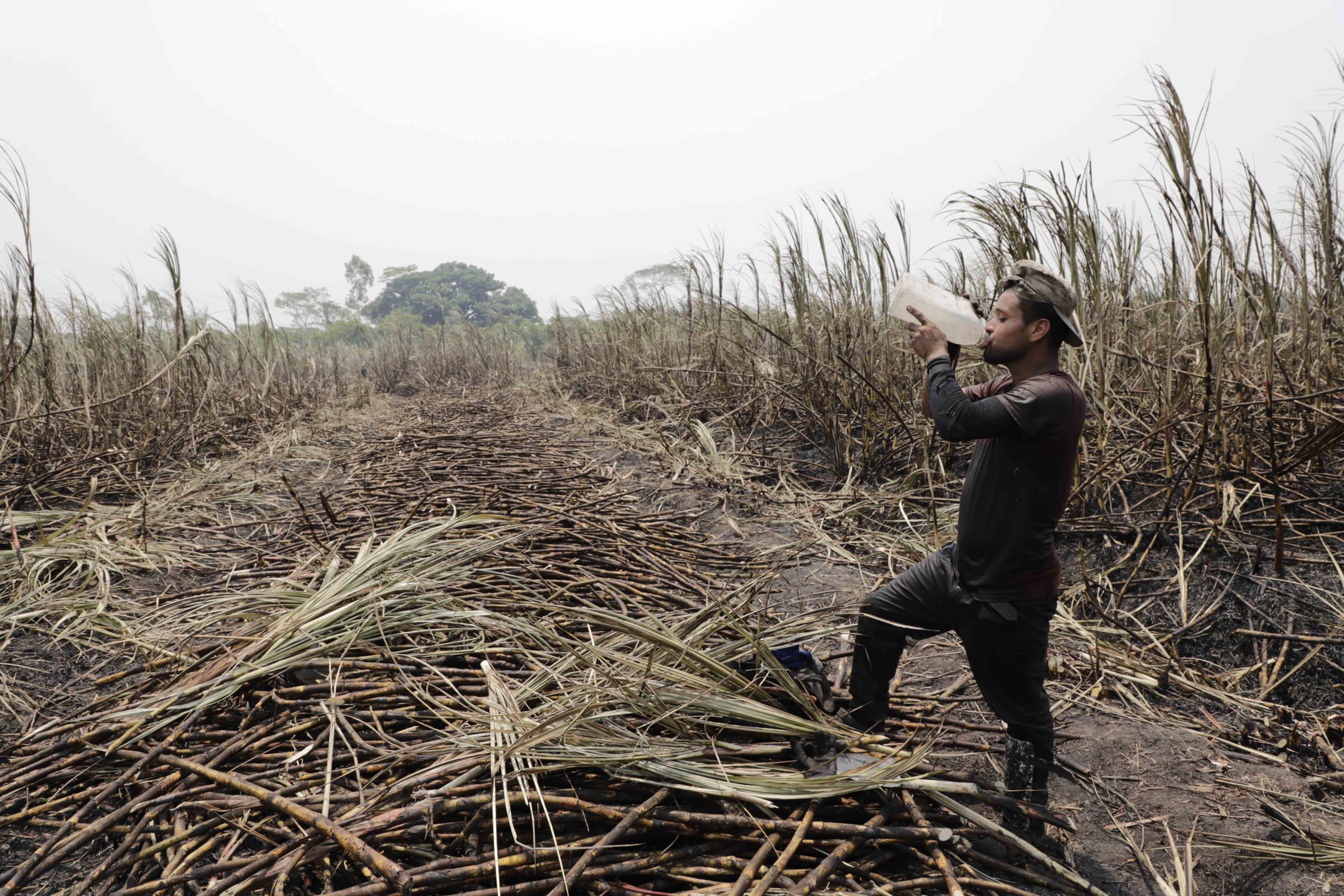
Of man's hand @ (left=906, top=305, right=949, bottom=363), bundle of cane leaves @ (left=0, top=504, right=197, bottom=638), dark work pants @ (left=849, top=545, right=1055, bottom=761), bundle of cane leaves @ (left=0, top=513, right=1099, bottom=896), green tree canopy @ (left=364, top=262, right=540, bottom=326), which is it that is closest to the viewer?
A: bundle of cane leaves @ (left=0, top=513, right=1099, bottom=896)

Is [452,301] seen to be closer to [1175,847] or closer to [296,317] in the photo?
[296,317]

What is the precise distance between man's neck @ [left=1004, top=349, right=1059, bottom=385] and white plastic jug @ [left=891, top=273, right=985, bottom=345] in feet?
0.54

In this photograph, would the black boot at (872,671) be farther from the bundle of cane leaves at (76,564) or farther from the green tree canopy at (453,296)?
the green tree canopy at (453,296)

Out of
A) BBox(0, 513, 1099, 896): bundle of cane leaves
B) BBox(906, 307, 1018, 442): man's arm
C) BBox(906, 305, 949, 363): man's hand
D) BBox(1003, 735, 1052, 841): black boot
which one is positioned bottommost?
BBox(1003, 735, 1052, 841): black boot

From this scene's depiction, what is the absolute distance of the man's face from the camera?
1480 millimetres

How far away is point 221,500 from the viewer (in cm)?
384

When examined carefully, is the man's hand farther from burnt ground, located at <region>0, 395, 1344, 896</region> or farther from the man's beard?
burnt ground, located at <region>0, 395, 1344, 896</region>

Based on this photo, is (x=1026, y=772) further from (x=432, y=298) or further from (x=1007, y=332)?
(x=432, y=298)

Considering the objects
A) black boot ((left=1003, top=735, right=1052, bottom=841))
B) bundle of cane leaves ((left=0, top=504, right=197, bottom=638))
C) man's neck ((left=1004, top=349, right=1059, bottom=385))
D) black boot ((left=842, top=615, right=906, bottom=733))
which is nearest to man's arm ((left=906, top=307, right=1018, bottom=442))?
man's neck ((left=1004, top=349, right=1059, bottom=385))

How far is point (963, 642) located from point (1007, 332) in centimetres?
73

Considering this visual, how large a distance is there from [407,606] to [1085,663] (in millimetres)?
2228

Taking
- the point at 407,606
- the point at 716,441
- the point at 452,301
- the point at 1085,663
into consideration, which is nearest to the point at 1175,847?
the point at 1085,663

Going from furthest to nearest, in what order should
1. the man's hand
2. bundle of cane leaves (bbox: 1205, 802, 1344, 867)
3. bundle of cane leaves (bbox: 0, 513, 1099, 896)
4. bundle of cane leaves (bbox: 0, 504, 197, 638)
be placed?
1. bundle of cane leaves (bbox: 0, 504, 197, 638)
2. the man's hand
3. bundle of cane leaves (bbox: 1205, 802, 1344, 867)
4. bundle of cane leaves (bbox: 0, 513, 1099, 896)

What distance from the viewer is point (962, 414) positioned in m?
1.43
